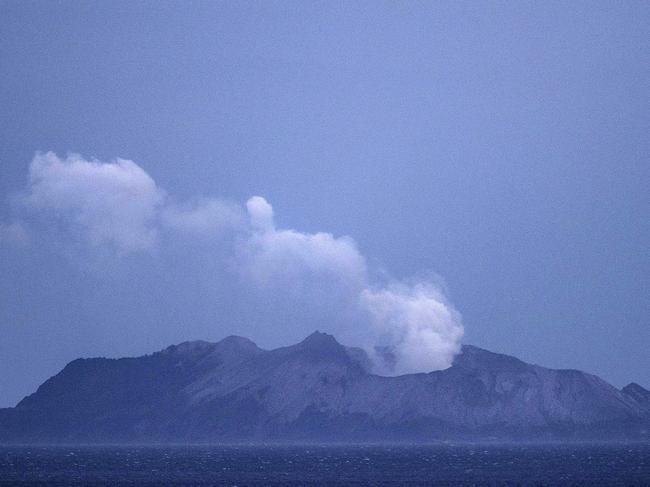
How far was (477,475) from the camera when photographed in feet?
408

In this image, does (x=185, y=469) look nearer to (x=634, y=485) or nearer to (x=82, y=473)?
(x=82, y=473)

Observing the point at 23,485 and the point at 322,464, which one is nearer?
the point at 23,485

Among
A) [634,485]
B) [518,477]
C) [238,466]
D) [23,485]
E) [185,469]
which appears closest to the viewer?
[634,485]

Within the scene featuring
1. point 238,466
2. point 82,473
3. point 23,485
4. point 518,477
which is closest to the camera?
point 23,485

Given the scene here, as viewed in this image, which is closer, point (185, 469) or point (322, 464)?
point (185, 469)

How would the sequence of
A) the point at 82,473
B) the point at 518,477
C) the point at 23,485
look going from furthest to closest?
the point at 82,473 < the point at 518,477 < the point at 23,485

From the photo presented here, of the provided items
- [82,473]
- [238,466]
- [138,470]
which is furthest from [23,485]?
[238,466]

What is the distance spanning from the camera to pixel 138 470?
478 feet

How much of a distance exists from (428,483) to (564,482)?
15.4 meters

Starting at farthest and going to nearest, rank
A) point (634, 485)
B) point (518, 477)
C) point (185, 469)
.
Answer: point (185, 469), point (518, 477), point (634, 485)

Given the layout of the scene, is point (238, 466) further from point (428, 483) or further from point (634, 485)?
point (634, 485)

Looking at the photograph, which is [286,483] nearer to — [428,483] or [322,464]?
[428,483]

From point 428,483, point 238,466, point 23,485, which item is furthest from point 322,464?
point 23,485

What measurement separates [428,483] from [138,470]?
176 ft
